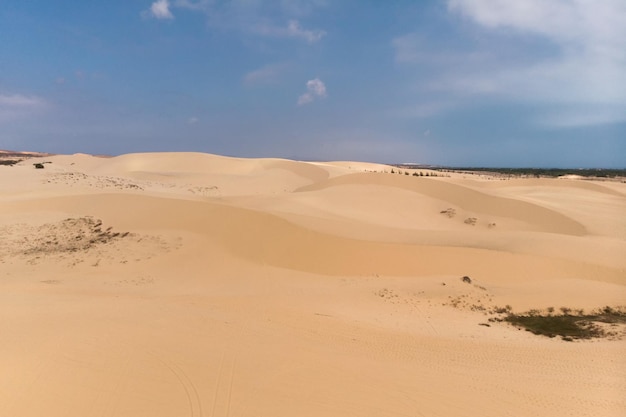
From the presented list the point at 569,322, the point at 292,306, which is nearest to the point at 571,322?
the point at 569,322

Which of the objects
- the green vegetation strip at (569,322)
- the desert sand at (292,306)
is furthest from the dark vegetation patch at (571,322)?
the desert sand at (292,306)

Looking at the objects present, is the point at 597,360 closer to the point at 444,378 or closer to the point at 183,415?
the point at 444,378

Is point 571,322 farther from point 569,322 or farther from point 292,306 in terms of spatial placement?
point 292,306

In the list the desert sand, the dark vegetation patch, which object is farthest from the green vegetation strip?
the desert sand

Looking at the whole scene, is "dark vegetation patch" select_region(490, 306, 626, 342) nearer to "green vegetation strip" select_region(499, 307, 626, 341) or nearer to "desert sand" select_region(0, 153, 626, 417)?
"green vegetation strip" select_region(499, 307, 626, 341)

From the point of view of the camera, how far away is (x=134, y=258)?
12703 mm

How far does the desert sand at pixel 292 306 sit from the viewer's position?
4.68 meters

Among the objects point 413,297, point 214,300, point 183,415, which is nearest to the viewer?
point 183,415

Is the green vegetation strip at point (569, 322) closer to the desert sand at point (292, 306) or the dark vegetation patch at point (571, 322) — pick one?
the dark vegetation patch at point (571, 322)

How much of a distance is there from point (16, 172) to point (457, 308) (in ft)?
95.6

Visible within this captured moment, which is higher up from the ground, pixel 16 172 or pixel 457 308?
pixel 16 172

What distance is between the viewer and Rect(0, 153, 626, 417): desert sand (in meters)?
4.68

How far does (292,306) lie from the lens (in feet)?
27.5

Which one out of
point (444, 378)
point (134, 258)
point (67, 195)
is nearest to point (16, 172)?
point (67, 195)
